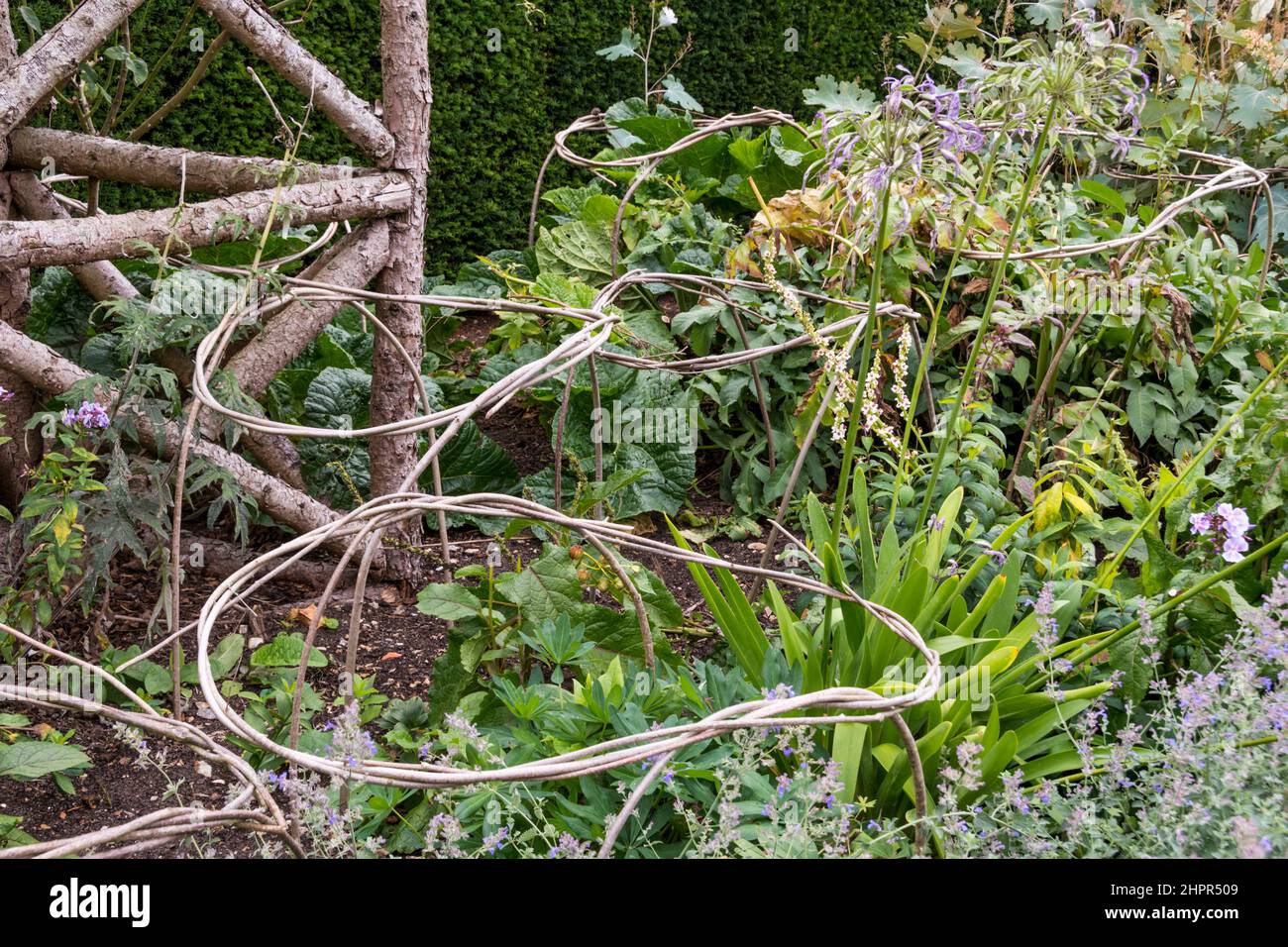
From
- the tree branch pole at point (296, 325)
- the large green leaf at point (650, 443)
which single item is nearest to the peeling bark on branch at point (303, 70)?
the tree branch pole at point (296, 325)

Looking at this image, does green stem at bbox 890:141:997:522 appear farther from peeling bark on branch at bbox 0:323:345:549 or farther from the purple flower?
peeling bark on branch at bbox 0:323:345:549

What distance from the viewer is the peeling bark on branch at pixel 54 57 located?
249 centimetres

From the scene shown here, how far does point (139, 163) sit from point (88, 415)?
82 centimetres

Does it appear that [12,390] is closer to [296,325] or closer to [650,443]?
[296,325]

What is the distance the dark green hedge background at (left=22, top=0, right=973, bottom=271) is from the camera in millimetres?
4742

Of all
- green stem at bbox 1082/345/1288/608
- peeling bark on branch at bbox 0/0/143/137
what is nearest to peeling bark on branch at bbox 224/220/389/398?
peeling bark on branch at bbox 0/0/143/137

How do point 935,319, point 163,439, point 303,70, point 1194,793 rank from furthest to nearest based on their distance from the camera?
point 303,70 → point 163,439 → point 935,319 → point 1194,793

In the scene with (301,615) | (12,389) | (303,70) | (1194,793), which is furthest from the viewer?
(301,615)

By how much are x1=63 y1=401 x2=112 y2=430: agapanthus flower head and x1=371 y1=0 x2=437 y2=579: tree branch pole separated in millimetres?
801

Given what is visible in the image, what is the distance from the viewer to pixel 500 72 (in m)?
5.56

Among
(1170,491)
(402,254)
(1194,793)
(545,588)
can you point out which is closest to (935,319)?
(1170,491)

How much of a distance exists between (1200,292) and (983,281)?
2.52ft

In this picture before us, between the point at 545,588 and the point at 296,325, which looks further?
the point at 296,325
